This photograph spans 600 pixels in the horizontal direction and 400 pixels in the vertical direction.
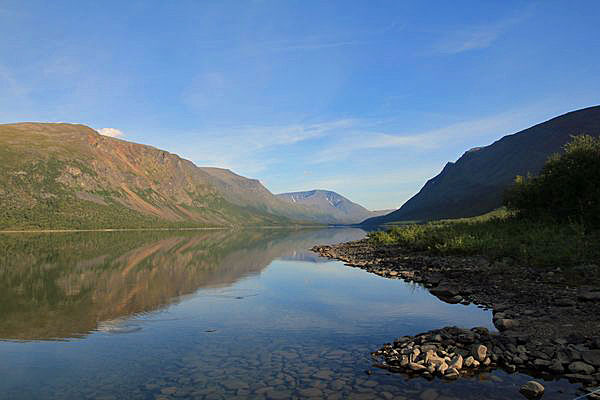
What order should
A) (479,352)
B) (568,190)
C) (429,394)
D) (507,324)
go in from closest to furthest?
(429,394), (479,352), (507,324), (568,190)

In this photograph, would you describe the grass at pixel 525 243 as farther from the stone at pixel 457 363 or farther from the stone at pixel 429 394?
the stone at pixel 429 394

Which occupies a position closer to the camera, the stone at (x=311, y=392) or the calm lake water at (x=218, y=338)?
the stone at (x=311, y=392)

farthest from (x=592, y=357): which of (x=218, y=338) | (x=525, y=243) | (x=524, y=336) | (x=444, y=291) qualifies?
(x=525, y=243)

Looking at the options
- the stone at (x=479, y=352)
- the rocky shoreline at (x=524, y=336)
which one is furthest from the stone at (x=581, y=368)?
the stone at (x=479, y=352)

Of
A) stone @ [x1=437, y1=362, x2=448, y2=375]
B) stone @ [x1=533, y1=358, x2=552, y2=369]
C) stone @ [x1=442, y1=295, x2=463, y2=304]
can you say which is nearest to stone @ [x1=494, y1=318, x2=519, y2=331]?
stone @ [x1=533, y1=358, x2=552, y2=369]

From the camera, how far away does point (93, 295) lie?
1080 inches

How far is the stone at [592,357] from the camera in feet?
39.1

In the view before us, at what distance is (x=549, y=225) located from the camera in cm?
4044

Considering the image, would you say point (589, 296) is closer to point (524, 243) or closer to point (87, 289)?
point (524, 243)

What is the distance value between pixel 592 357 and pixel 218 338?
13368 mm

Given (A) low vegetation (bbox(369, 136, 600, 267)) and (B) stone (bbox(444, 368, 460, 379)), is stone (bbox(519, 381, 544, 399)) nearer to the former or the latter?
(B) stone (bbox(444, 368, 460, 379))

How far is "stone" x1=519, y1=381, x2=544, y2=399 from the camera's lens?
34.9ft

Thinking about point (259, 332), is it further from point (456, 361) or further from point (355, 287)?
point (355, 287)

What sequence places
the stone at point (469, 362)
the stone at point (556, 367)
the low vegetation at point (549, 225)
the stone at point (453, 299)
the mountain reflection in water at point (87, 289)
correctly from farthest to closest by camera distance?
the low vegetation at point (549, 225) → the stone at point (453, 299) → the mountain reflection in water at point (87, 289) → the stone at point (469, 362) → the stone at point (556, 367)
